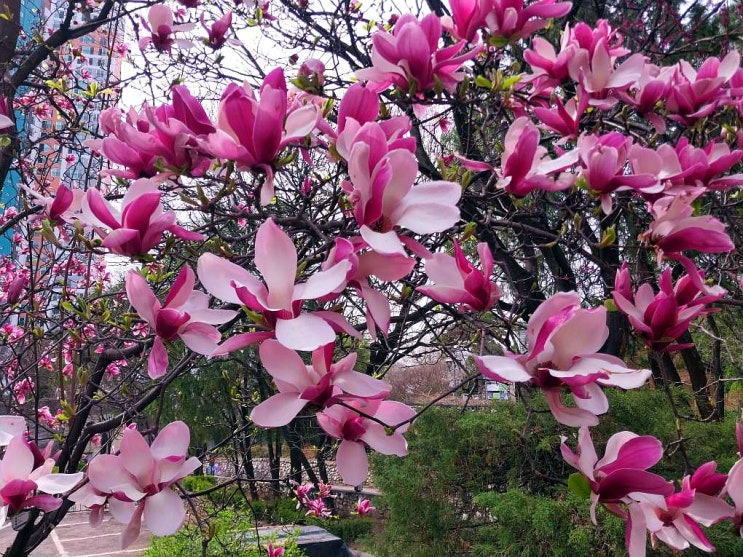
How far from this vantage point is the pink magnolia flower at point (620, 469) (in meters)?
0.63

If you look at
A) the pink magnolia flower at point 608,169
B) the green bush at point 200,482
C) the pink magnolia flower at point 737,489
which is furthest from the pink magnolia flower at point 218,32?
the green bush at point 200,482

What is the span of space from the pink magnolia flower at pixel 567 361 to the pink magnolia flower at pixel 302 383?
0.40 ft

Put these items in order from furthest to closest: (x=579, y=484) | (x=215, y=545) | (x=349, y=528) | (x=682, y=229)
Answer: (x=349, y=528) → (x=215, y=545) → (x=682, y=229) → (x=579, y=484)

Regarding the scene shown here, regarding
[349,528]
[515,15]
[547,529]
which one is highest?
[515,15]

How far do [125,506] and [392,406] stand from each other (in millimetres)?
334

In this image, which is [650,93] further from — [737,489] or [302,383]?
[302,383]

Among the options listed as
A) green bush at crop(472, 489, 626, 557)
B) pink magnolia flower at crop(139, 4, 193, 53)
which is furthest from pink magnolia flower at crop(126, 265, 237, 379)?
green bush at crop(472, 489, 626, 557)

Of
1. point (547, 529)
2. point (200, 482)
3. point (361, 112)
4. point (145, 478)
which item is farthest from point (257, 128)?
point (200, 482)

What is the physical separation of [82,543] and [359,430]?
11705 mm

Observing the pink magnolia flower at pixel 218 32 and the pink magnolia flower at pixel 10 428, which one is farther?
the pink magnolia flower at pixel 218 32

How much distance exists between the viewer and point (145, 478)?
65 cm

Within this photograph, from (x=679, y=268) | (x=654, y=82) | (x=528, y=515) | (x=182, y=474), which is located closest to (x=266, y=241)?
(x=182, y=474)

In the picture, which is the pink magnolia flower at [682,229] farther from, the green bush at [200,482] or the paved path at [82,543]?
the paved path at [82,543]

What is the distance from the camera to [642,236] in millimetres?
799
